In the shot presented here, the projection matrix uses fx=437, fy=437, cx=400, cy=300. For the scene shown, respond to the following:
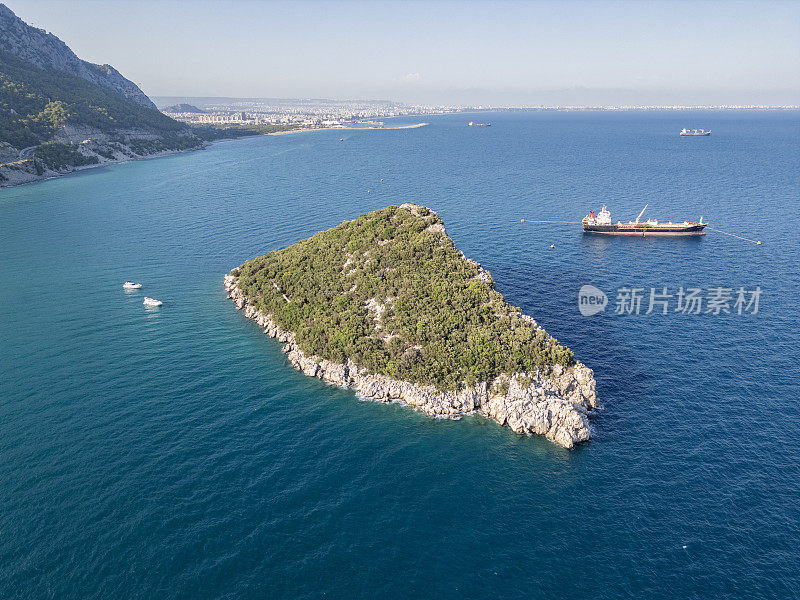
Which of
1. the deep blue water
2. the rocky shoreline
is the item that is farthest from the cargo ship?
the rocky shoreline

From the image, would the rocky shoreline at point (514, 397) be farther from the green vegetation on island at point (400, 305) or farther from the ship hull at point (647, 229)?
the ship hull at point (647, 229)

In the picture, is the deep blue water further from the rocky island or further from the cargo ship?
the cargo ship

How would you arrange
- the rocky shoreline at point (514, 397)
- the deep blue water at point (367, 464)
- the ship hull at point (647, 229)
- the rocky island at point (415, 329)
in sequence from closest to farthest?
the deep blue water at point (367, 464)
the rocky shoreline at point (514, 397)
the rocky island at point (415, 329)
the ship hull at point (647, 229)

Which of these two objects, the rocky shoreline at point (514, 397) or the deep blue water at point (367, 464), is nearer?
the deep blue water at point (367, 464)

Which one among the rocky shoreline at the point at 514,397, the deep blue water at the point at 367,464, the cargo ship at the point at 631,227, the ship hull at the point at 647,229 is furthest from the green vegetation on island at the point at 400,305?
the ship hull at the point at 647,229

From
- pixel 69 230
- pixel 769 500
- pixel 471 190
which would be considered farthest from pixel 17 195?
pixel 769 500

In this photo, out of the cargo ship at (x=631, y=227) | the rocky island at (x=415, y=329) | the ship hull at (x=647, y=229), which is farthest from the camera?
the cargo ship at (x=631, y=227)

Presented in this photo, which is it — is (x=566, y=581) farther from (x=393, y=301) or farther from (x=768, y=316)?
(x=768, y=316)
